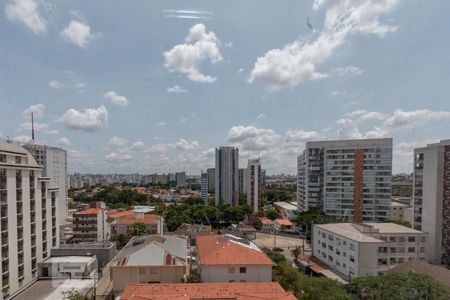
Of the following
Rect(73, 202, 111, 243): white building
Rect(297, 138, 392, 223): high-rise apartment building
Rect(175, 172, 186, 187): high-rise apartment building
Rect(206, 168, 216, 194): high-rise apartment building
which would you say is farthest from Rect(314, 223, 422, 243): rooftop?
Rect(175, 172, 186, 187): high-rise apartment building

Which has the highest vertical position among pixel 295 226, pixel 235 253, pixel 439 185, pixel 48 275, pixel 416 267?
pixel 439 185

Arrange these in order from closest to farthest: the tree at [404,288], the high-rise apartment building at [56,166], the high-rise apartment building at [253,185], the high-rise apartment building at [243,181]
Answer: the tree at [404,288]
the high-rise apartment building at [56,166]
the high-rise apartment building at [253,185]
the high-rise apartment building at [243,181]

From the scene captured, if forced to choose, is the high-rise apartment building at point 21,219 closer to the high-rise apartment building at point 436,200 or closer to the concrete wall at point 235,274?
the concrete wall at point 235,274

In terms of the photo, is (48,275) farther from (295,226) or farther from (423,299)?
(295,226)

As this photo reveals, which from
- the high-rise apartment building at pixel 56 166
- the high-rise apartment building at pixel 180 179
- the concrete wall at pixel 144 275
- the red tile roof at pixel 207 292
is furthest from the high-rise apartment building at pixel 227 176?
the high-rise apartment building at pixel 180 179

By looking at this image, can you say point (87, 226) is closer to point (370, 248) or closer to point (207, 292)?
point (207, 292)

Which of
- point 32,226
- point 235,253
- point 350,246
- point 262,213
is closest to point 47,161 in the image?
point 32,226

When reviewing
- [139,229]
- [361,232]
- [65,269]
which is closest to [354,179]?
[361,232]
